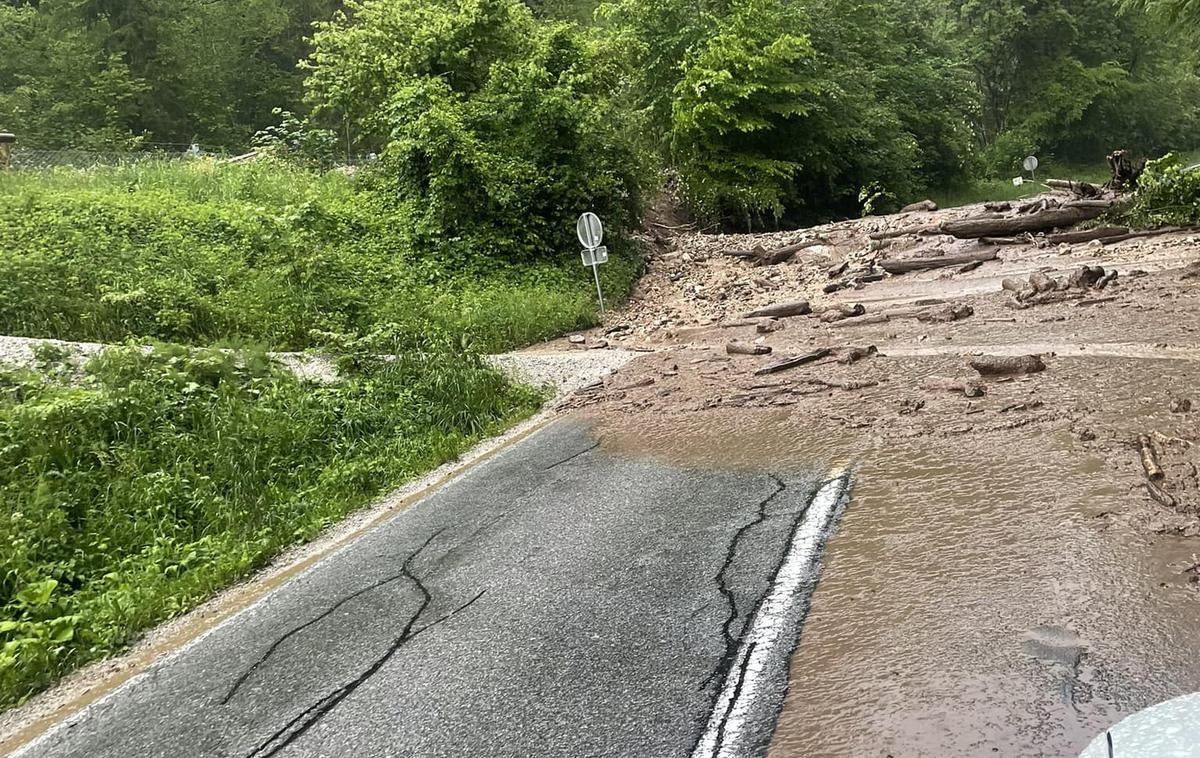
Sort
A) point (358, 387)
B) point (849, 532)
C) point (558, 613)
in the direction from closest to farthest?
point (558, 613), point (849, 532), point (358, 387)

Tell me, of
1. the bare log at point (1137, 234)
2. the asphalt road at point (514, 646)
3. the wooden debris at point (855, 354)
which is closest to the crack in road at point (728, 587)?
the asphalt road at point (514, 646)

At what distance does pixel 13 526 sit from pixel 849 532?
6.17m

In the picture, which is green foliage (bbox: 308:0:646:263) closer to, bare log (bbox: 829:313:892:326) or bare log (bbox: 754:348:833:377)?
bare log (bbox: 829:313:892:326)

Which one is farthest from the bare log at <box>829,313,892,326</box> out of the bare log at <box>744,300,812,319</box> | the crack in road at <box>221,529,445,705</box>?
the crack in road at <box>221,529,445,705</box>

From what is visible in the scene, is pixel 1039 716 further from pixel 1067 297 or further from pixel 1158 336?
pixel 1067 297

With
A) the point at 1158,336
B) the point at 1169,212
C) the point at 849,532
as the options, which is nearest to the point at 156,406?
the point at 849,532

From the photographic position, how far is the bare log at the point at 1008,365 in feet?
25.9

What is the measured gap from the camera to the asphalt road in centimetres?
355

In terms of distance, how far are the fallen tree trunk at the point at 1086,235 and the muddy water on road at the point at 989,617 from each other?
43.0 feet

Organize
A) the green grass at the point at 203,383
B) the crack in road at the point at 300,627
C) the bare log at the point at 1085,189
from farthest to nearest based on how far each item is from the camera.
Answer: the bare log at the point at 1085,189 → the green grass at the point at 203,383 → the crack in road at the point at 300,627

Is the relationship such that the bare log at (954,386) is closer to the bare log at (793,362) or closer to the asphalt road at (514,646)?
the bare log at (793,362)

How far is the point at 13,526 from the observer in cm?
627

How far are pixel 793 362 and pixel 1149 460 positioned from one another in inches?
185

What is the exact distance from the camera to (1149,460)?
527 centimetres
